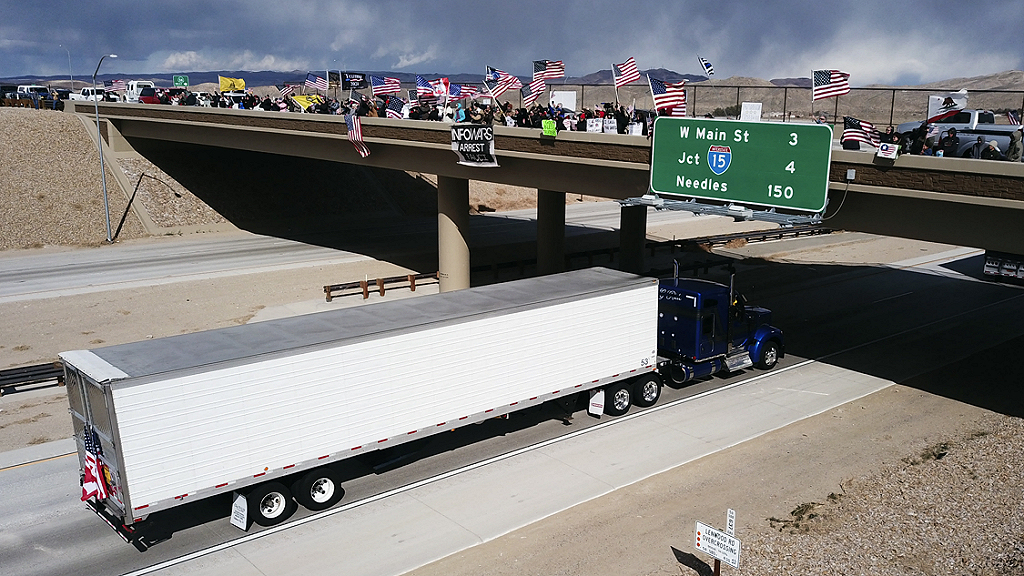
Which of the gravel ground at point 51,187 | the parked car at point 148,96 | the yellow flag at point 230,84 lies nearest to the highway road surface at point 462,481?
the gravel ground at point 51,187

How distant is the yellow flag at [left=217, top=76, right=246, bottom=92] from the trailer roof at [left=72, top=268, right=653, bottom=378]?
41.5 metres

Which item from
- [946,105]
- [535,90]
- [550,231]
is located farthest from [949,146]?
[550,231]

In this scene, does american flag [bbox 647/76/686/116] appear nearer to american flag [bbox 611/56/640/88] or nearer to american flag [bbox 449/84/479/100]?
american flag [bbox 611/56/640/88]

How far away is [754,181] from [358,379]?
1200 centimetres

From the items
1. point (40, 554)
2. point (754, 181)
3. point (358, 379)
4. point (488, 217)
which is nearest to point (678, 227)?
point (488, 217)

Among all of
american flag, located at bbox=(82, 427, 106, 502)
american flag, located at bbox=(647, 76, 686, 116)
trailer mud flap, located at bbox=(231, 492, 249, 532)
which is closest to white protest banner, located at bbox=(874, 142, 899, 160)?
american flag, located at bbox=(647, 76, 686, 116)

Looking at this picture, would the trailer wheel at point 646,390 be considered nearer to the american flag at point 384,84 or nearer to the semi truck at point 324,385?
the semi truck at point 324,385

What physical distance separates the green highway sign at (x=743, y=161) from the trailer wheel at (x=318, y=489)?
41.7 feet

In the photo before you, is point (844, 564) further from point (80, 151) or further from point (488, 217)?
point (80, 151)

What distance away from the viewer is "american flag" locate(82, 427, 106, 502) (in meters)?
12.7

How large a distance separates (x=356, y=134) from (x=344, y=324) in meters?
19.6

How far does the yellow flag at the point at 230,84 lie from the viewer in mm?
A: 52969

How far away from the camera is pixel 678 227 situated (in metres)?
54.4

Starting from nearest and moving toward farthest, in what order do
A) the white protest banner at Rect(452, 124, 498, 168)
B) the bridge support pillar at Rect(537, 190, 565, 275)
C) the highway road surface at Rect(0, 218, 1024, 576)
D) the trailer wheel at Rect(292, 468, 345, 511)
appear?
the highway road surface at Rect(0, 218, 1024, 576), the trailer wheel at Rect(292, 468, 345, 511), the white protest banner at Rect(452, 124, 498, 168), the bridge support pillar at Rect(537, 190, 565, 275)
